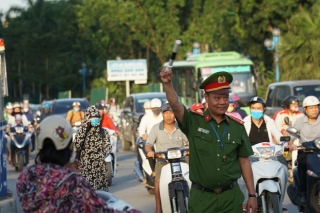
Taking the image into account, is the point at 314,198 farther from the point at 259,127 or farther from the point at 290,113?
the point at 290,113

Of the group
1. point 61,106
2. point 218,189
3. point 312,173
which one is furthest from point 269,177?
point 61,106

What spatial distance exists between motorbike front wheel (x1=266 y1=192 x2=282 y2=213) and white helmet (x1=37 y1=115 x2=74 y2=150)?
5364 mm

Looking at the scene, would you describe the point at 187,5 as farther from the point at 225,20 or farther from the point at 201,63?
the point at 201,63

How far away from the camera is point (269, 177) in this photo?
418 inches

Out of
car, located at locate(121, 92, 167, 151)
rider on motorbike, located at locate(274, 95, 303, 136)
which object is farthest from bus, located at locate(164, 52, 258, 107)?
rider on motorbike, located at locate(274, 95, 303, 136)

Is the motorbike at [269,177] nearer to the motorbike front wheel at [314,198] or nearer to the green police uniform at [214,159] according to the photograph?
the motorbike front wheel at [314,198]

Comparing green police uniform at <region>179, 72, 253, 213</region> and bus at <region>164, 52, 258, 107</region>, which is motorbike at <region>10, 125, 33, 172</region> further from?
green police uniform at <region>179, 72, 253, 213</region>

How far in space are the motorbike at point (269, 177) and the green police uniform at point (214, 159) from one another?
141 inches

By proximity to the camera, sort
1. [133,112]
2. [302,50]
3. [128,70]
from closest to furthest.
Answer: [133,112] < [302,50] < [128,70]

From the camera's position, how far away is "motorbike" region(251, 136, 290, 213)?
1044 centimetres

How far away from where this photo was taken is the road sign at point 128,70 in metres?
60.8

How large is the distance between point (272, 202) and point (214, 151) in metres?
3.79

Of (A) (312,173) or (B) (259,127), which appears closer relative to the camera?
(A) (312,173)

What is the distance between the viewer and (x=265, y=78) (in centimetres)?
4550
